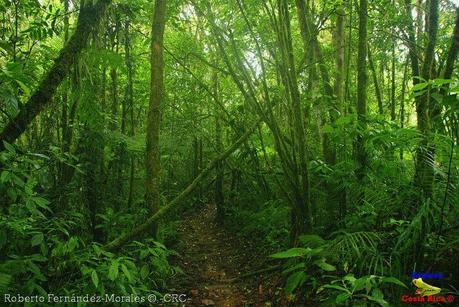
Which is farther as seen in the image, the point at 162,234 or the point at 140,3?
the point at 162,234

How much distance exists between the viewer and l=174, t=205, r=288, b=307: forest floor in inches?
169

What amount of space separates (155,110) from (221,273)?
9.26 feet

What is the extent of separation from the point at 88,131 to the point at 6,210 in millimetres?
1954

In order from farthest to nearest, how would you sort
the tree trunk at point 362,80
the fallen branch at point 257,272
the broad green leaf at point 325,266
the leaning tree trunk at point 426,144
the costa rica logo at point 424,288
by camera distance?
1. the fallen branch at point 257,272
2. the tree trunk at point 362,80
3. the leaning tree trunk at point 426,144
4. the broad green leaf at point 325,266
5. the costa rica logo at point 424,288

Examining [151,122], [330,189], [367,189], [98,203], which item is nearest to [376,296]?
[367,189]

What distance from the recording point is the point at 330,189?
4.52m

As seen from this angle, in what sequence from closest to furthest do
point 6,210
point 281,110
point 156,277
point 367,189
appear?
point 6,210, point 367,189, point 156,277, point 281,110

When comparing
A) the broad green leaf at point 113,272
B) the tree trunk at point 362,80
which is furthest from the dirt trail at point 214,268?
the tree trunk at point 362,80

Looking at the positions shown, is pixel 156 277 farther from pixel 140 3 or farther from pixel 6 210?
pixel 140 3

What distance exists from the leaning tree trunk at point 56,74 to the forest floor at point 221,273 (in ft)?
9.30

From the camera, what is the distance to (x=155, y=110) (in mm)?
4527

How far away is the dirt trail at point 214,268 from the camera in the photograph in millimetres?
4391

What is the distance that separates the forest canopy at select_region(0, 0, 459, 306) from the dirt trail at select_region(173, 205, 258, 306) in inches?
1.5

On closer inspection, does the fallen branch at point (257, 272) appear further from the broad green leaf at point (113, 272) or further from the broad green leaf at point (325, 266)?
the broad green leaf at point (113, 272)
